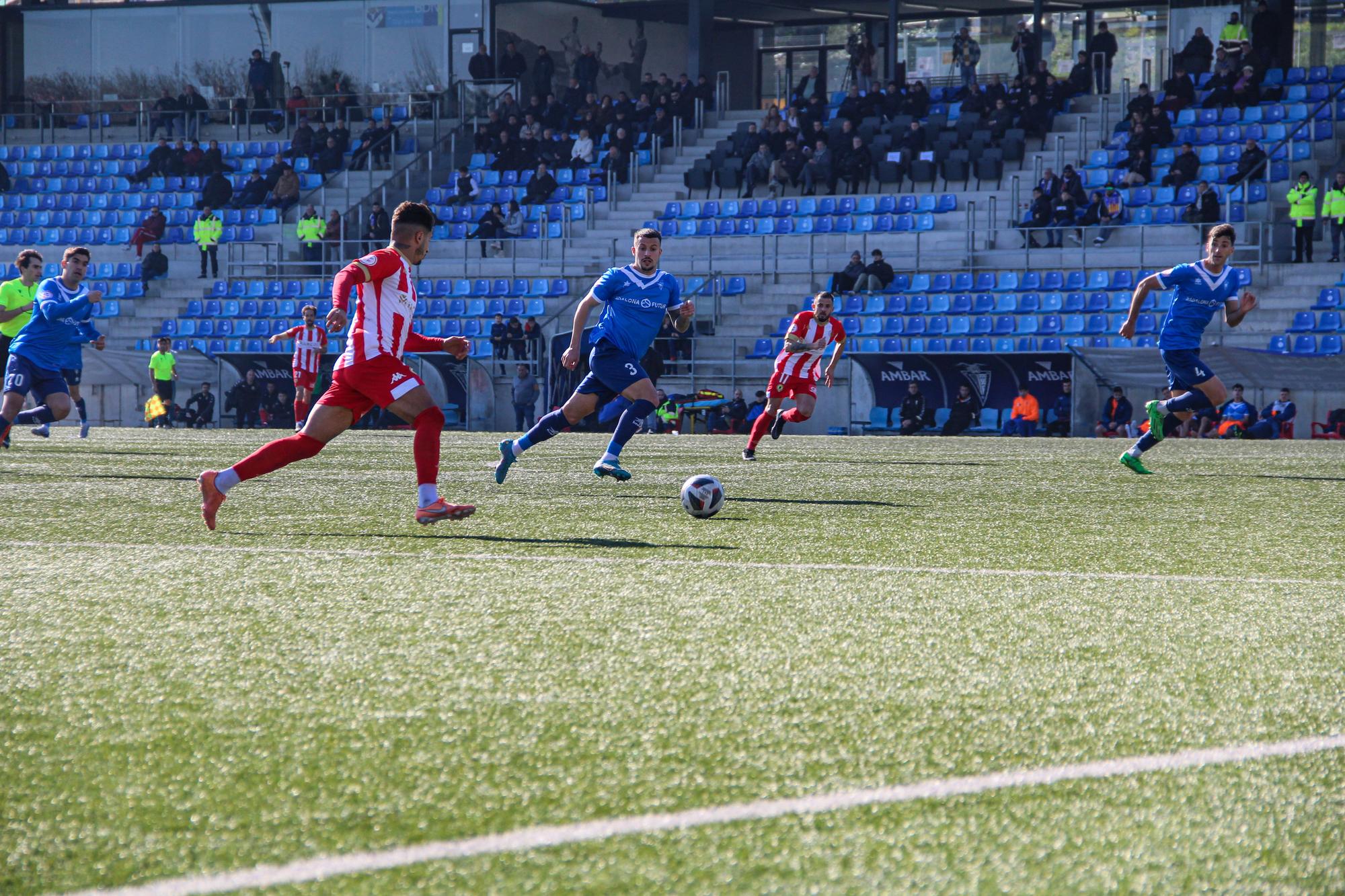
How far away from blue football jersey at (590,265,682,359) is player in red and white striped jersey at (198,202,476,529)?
346 cm

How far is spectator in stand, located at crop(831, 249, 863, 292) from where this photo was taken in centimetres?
2445

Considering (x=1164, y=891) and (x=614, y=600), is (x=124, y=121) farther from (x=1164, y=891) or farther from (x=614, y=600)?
(x=1164, y=891)

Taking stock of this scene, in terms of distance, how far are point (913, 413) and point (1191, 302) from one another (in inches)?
377

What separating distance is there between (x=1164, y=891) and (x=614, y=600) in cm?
269

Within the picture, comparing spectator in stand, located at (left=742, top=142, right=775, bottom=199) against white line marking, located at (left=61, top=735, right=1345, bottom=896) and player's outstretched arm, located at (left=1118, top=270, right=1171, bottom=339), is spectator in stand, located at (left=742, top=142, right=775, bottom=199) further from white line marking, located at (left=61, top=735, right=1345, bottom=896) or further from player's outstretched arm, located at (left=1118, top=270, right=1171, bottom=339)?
white line marking, located at (left=61, top=735, right=1345, bottom=896)

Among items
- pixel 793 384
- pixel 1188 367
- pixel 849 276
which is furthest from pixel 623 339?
pixel 849 276

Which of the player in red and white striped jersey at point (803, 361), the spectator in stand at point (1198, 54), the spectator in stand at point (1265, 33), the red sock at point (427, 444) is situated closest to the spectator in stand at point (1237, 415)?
the player in red and white striped jersey at point (803, 361)

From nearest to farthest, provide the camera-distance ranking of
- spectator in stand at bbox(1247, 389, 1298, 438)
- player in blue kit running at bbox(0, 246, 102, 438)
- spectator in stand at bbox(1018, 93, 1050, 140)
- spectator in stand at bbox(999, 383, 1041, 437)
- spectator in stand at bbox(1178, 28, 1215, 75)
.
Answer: player in blue kit running at bbox(0, 246, 102, 438) < spectator in stand at bbox(1247, 389, 1298, 438) < spectator in stand at bbox(999, 383, 1041, 437) < spectator in stand at bbox(1018, 93, 1050, 140) < spectator in stand at bbox(1178, 28, 1215, 75)

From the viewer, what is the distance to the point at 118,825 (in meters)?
2.31

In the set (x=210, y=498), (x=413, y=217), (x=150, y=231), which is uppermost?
(x=150, y=231)

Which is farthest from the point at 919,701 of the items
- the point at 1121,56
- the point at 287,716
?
the point at 1121,56

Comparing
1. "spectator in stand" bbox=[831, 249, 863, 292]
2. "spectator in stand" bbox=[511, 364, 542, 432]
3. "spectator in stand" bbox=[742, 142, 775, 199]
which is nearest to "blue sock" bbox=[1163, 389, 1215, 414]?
"spectator in stand" bbox=[831, 249, 863, 292]

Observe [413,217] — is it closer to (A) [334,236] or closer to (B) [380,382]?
(B) [380,382]

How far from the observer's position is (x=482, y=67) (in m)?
34.9
